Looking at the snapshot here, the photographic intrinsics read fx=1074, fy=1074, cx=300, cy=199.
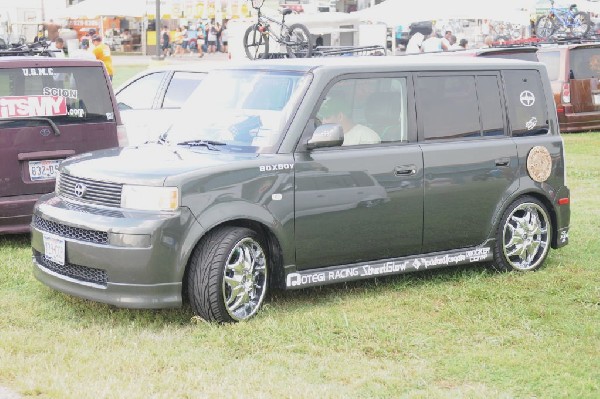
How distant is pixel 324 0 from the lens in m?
58.9

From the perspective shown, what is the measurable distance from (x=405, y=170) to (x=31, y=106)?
11.4ft

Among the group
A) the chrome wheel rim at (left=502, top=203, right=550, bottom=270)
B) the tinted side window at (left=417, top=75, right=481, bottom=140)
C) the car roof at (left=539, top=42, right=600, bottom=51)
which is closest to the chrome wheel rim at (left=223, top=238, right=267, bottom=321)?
the tinted side window at (left=417, top=75, right=481, bottom=140)

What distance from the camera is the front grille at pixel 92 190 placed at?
663 cm

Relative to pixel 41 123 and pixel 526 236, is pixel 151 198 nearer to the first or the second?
pixel 41 123

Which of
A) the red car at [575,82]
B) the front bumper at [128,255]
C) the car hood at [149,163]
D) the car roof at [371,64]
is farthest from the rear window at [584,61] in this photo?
the front bumper at [128,255]

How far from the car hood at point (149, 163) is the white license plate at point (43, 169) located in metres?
1.90

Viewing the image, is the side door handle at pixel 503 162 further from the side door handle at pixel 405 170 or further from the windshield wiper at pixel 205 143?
the windshield wiper at pixel 205 143

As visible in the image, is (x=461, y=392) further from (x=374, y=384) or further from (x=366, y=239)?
(x=366, y=239)

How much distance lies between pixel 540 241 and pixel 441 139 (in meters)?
1.34

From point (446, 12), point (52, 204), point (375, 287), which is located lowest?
point (375, 287)

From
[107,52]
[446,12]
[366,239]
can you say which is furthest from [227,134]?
[446,12]

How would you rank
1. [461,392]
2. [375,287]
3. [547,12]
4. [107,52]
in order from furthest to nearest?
1. [547,12]
2. [107,52]
3. [375,287]
4. [461,392]

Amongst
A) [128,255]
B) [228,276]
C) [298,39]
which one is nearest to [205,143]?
[228,276]

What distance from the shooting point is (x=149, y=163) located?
681 cm
